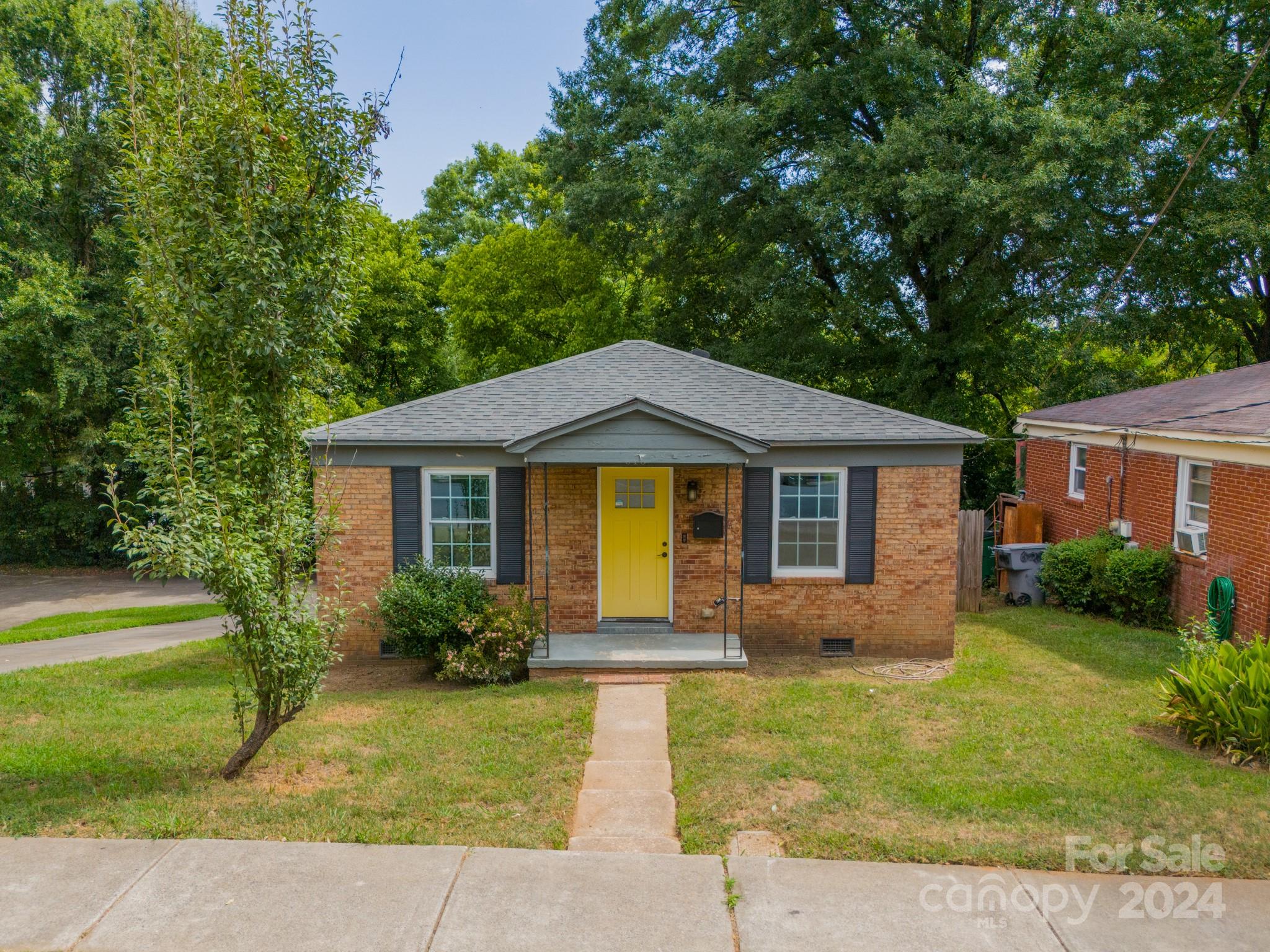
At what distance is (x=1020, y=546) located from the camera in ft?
49.4

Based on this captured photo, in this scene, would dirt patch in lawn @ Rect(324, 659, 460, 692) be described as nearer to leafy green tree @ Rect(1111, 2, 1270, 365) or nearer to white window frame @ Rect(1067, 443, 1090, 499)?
white window frame @ Rect(1067, 443, 1090, 499)

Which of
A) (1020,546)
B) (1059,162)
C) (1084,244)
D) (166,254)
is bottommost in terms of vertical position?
(1020,546)

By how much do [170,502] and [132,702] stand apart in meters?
4.39

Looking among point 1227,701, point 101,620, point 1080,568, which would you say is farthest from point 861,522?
point 101,620

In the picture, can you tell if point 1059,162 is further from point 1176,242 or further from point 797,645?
point 797,645

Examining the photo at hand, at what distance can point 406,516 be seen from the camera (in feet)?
35.7

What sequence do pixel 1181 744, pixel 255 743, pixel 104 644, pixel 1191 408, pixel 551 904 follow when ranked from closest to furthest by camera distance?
pixel 551 904 → pixel 255 743 → pixel 1181 744 → pixel 104 644 → pixel 1191 408

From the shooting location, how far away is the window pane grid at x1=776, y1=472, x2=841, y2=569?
11.0 metres

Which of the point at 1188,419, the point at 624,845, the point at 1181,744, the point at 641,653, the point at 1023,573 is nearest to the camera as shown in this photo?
the point at 624,845

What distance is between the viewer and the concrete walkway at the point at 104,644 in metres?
12.0

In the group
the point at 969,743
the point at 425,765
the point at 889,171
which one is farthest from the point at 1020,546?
the point at 425,765

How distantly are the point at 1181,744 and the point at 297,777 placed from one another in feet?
24.9

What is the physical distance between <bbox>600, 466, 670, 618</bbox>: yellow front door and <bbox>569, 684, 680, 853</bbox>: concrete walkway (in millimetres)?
2090

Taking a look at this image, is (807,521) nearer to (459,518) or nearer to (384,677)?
(459,518)
